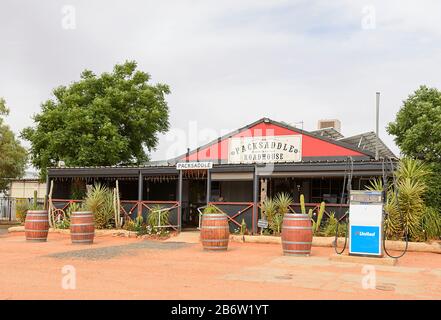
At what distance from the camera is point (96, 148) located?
24.1 metres

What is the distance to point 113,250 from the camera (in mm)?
12344

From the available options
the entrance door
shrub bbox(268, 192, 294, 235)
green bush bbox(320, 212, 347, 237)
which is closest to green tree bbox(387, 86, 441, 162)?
green bush bbox(320, 212, 347, 237)

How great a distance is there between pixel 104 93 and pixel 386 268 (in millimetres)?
20260

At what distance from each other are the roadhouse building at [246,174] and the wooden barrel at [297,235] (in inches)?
141

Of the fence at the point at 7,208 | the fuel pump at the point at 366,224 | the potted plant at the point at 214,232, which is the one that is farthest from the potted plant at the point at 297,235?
the fence at the point at 7,208

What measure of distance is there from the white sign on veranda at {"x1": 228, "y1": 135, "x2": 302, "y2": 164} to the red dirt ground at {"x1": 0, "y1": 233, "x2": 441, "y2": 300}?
6637 mm

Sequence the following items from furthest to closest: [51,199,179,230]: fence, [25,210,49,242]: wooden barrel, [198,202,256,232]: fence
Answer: [51,199,179,230]: fence → [198,202,256,232]: fence → [25,210,49,242]: wooden barrel

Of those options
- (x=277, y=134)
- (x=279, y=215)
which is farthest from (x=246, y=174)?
(x=277, y=134)

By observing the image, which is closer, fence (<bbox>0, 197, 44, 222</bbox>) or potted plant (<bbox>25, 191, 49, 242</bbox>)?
potted plant (<bbox>25, 191, 49, 242</bbox>)

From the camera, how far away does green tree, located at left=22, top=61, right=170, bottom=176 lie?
78.7ft

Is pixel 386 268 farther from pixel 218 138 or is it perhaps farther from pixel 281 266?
pixel 218 138

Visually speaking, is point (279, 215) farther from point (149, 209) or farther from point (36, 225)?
point (36, 225)

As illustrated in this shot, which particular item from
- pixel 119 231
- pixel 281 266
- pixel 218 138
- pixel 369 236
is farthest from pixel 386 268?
pixel 218 138

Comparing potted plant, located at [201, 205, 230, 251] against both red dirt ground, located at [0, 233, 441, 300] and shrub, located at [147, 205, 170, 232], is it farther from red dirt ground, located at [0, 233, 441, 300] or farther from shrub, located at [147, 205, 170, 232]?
shrub, located at [147, 205, 170, 232]
